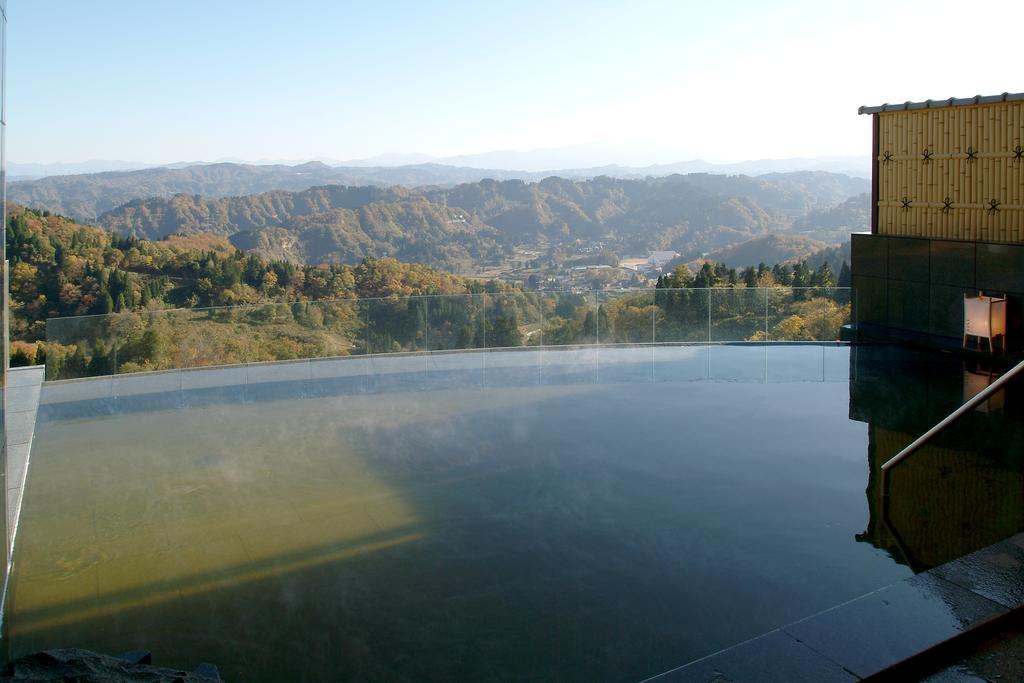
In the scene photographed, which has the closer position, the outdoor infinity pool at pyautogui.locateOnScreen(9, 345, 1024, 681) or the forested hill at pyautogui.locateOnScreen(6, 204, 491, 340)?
the outdoor infinity pool at pyautogui.locateOnScreen(9, 345, 1024, 681)

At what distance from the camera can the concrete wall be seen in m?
9.38

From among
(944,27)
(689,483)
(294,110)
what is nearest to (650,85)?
(944,27)

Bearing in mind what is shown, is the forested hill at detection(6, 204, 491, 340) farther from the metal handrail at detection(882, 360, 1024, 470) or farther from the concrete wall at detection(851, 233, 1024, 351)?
the metal handrail at detection(882, 360, 1024, 470)

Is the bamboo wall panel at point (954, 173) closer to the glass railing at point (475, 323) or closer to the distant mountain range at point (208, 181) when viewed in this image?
the glass railing at point (475, 323)

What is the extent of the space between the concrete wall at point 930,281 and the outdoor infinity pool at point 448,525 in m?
1.95

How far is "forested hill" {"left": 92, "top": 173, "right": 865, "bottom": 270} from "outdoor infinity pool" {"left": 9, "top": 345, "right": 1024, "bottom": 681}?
3025 centimetres

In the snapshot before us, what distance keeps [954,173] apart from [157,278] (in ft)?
65.1

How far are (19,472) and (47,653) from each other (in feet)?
14.2

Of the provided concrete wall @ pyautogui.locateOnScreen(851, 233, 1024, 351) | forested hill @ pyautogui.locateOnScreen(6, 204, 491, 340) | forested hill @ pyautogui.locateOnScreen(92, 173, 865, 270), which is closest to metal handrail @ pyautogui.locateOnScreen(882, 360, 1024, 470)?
concrete wall @ pyautogui.locateOnScreen(851, 233, 1024, 351)

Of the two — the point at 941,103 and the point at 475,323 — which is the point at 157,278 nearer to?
the point at 475,323

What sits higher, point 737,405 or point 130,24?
point 130,24

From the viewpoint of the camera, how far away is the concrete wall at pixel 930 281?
9.38 m

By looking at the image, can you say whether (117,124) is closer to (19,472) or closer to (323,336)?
(323,336)

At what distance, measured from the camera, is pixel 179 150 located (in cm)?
7456
